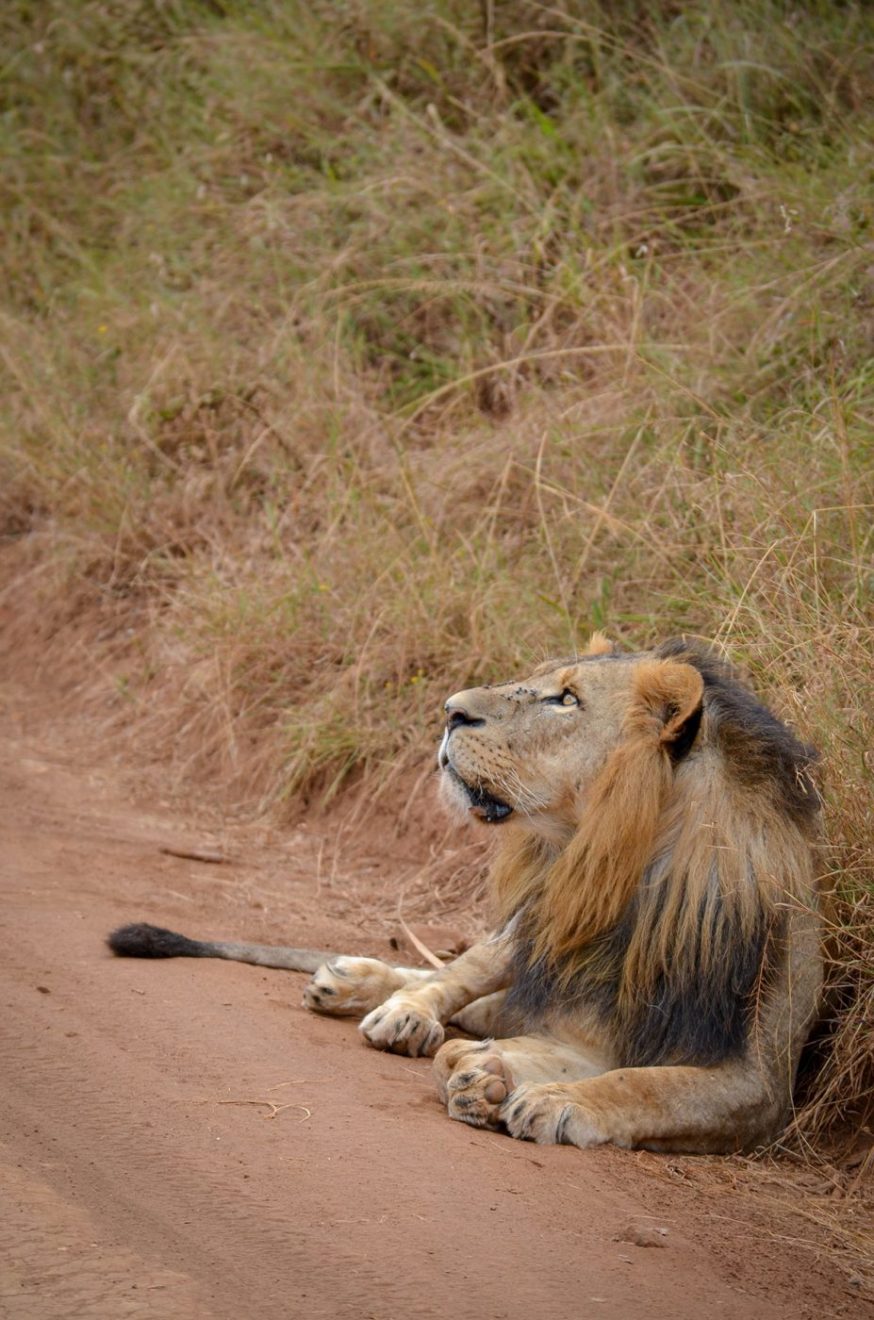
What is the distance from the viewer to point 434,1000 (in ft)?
14.5

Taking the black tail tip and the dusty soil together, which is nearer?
the dusty soil

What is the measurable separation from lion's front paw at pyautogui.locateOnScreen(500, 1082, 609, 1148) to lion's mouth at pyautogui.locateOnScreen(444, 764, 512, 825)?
0.72 m

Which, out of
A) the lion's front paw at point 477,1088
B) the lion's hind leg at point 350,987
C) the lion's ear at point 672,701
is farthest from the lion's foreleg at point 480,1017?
the lion's ear at point 672,701

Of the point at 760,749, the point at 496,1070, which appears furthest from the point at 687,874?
the point at 496,1070

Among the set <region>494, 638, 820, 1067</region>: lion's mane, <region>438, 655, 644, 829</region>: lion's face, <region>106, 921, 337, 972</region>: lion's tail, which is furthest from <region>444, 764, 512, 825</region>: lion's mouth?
<region>106, 921, 337, 972</region>: lion's tail

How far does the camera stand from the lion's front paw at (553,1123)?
355 cm

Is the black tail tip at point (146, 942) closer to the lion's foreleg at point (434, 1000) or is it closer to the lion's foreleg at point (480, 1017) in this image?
the lion's foreleg at point (434, 1000)

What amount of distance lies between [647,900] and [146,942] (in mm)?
1473

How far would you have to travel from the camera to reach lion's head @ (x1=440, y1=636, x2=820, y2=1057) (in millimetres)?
3771

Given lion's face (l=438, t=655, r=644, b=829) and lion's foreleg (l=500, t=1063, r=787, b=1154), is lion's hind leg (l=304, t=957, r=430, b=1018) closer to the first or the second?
lion's face (l=438, t=655, r=644, b=829)

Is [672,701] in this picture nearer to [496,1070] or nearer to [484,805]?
[484,805]

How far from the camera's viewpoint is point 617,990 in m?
3.90

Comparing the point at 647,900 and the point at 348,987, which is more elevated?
the point at 647,900

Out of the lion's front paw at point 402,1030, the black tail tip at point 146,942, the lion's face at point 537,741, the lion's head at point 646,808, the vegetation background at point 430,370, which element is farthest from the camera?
the vegetation background at point 430,370
